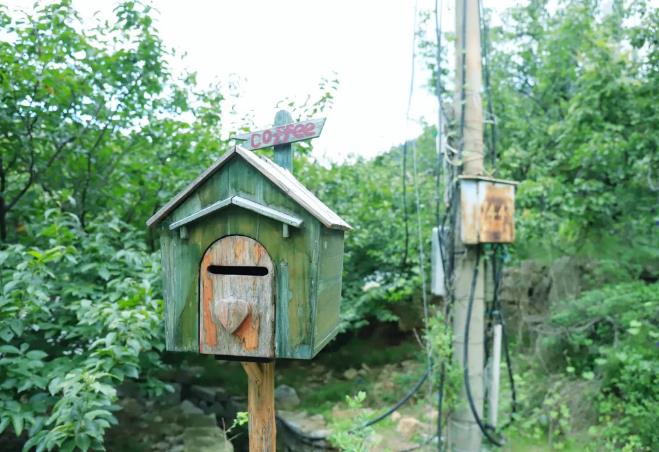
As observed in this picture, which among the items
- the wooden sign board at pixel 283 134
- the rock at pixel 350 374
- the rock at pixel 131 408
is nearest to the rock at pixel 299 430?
the rock at pixel 350 374

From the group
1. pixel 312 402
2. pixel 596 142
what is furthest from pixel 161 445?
pixel 596 142

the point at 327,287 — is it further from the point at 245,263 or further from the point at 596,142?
the point at 596,142

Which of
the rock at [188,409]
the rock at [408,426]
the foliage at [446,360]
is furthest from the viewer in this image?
the rock at [188,409]

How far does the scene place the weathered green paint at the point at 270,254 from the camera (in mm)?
1530

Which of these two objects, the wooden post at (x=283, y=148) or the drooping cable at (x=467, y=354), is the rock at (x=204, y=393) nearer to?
the drooping cable at (x=467, y=354)

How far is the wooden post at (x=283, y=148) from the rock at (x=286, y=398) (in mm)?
4359

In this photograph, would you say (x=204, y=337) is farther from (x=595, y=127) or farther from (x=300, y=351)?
(x=595, y=127)

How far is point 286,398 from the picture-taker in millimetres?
5766

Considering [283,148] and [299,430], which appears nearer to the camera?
[283,148]

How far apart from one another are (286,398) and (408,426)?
162 centimetres

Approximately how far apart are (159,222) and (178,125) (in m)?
2.77

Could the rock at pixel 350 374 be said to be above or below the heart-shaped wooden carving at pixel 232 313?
Answer: below

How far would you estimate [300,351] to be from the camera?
1523mm

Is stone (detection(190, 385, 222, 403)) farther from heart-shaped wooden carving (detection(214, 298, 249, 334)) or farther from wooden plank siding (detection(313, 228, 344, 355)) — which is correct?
heart-shaped wooden carving (detection(214, 298, 249, 334))
